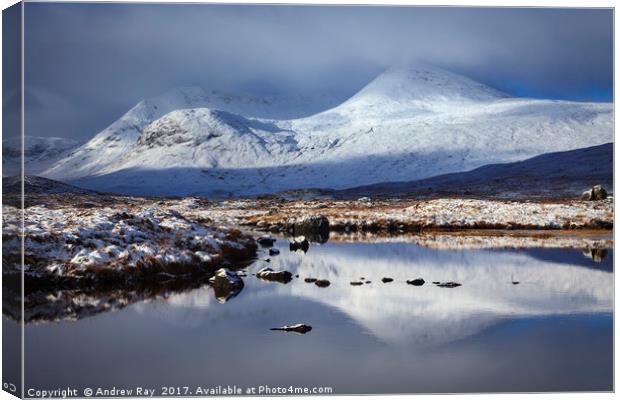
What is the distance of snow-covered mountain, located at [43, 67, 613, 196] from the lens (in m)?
63.4

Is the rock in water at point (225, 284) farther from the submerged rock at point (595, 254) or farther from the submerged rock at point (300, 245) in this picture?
the submerged rock at point (595, 254)

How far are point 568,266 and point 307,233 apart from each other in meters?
8.89

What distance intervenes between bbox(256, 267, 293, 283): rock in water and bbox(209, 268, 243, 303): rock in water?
0.71 m

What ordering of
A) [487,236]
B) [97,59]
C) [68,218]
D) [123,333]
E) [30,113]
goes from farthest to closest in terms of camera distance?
[487,236]
[68,218]
[97,59]
[30,113]
[123,333]

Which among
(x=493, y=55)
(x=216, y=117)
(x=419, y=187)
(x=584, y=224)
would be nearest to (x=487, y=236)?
(x=584, y=224)

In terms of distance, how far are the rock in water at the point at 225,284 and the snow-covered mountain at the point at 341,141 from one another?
136 ft

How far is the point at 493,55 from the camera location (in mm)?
13680

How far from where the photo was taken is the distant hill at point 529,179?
3722 centimetres

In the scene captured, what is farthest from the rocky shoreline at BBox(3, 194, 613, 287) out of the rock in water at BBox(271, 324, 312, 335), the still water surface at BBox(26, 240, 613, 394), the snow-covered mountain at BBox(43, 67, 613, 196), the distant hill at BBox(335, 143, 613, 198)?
the snow-covered mountain at BBox(43, 67, 613, 196)

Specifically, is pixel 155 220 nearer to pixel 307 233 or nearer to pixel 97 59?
pixel 97 59

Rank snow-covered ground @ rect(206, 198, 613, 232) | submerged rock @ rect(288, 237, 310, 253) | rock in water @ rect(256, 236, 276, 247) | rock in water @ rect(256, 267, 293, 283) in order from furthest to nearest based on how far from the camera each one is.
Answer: snow-covered ground @ rect(206, 198, 613, 232), rock in water @ rect(256, 236, 276, 247), submerged rock @ rect(288, 237, 310, 253), rock in water @ rect(256, 267, 293, 283)

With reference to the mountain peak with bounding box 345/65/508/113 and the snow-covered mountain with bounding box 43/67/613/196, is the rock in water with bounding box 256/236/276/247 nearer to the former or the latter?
the snow-covered mountain with bounding box 43/67/613/196

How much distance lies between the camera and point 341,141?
8225 centimetres

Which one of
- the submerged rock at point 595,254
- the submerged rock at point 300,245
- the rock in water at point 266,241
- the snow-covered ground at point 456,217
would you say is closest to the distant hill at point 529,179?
the snow-covered ground at point 456,217
